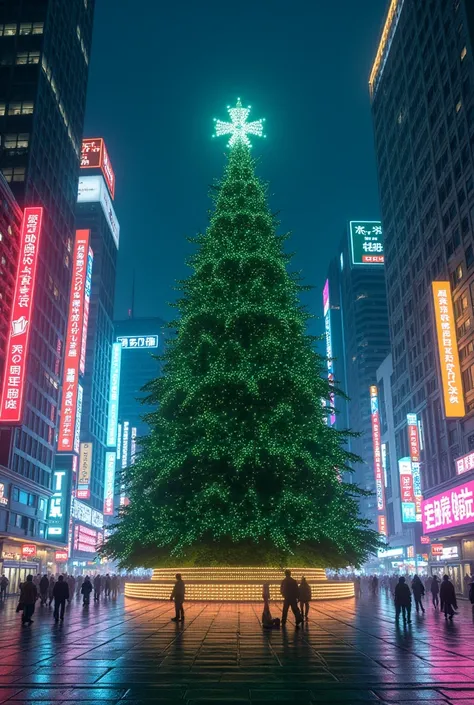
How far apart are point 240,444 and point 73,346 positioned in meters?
61.7

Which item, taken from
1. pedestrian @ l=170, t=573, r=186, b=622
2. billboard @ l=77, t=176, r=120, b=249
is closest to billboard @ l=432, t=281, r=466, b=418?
pedestrian @ l=170, t=573, r=186, b=622

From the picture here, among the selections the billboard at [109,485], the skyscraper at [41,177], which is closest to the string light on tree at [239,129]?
the skyscraper at [41,177]

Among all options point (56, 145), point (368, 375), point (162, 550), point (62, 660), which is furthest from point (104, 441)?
point (62, 660)

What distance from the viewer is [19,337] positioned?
50500 millimetres

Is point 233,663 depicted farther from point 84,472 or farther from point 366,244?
point 366,244

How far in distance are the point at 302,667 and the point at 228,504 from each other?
1388 cm

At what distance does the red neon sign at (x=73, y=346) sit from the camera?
77750 millimetres

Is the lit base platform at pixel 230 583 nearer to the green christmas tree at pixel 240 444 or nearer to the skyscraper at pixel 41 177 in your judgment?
the green christmas tree at pixel 240 444

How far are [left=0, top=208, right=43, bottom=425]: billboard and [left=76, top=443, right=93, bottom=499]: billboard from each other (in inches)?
1833

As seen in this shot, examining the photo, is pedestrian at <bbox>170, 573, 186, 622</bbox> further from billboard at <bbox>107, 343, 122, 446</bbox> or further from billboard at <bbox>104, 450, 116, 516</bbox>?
billboard at <bbox>107, 343, 122, 446</bbox>

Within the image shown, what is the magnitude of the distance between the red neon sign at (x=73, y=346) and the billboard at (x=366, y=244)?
370 feet

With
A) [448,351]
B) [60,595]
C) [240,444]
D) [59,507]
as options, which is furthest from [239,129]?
[59,507]

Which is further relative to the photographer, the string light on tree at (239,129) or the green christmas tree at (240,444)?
the string light on tree at (239,129)

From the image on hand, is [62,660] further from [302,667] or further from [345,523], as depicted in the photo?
[345,523]
